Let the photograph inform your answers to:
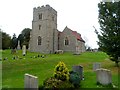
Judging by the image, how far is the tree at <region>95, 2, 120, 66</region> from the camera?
24.2m

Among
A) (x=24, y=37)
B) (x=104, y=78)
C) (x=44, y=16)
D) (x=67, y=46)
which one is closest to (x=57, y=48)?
(x=67, y=46)

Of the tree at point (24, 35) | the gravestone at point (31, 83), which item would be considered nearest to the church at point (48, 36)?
the tree at point (24, 35)

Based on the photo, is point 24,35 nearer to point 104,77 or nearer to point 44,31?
point 44,31

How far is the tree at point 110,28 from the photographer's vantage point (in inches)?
952

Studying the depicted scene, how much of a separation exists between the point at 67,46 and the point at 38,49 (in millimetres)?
7983

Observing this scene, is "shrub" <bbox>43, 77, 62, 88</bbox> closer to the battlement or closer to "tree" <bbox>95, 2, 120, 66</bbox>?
"tree" <bbox>95, 2, 120, 66</bbox>

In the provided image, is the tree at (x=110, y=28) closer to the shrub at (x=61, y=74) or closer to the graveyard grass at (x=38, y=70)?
the graveyard grass at (x=38, y=70)

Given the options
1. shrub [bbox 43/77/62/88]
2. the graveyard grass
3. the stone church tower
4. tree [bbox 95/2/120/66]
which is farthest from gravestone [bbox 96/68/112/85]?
the stone church tower

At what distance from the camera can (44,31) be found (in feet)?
197

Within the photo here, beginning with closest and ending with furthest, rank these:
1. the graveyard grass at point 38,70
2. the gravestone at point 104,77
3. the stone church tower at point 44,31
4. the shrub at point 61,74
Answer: the shrub at point 61,74, the gravestone at point 104,77, the graveyard grass at point 38,70, the stone church tower at point 44,31

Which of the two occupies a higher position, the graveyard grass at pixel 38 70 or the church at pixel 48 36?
the church at pixel 48 36

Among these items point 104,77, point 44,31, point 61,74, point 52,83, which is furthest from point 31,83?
point 44,31

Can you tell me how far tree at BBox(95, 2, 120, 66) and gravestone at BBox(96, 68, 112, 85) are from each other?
918cm

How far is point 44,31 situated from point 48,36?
70.5 inches
